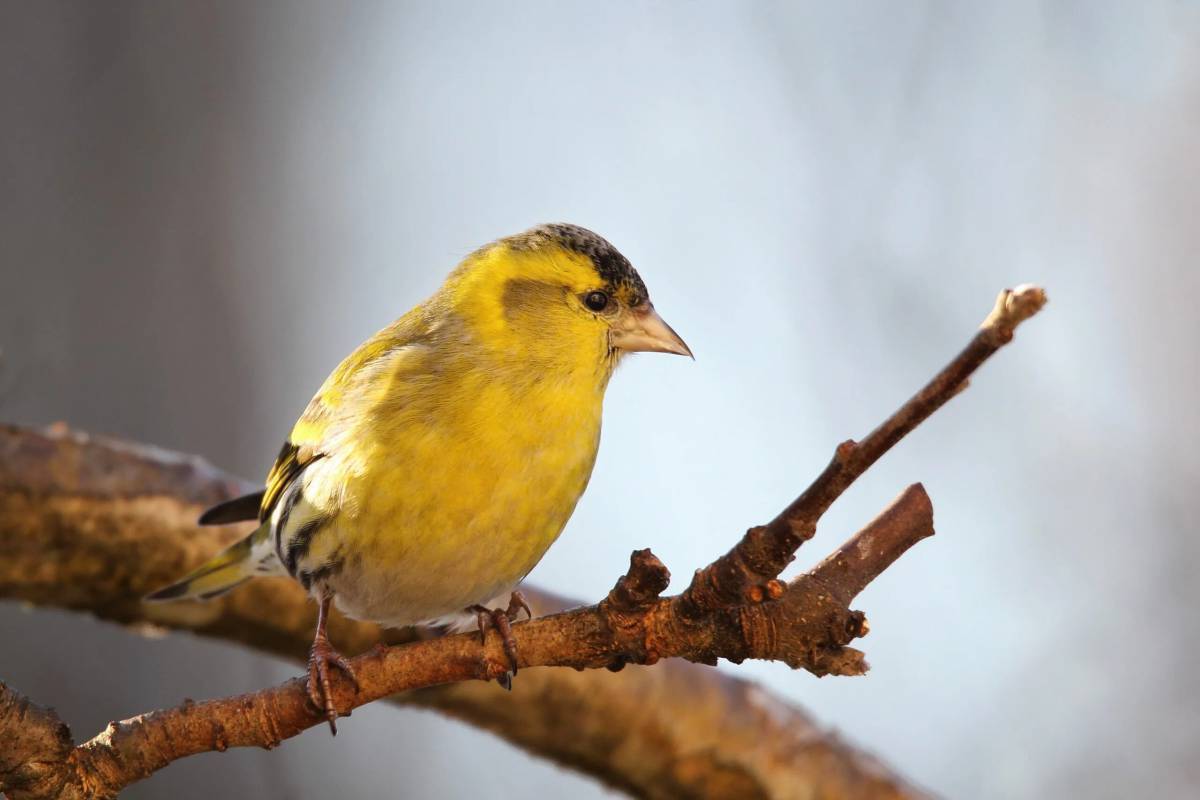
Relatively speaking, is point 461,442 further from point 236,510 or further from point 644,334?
point 236,510

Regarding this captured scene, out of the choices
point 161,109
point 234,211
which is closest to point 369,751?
point 234,211

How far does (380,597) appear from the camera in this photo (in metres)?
2.96

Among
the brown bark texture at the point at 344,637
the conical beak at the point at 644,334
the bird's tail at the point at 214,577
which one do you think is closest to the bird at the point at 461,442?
the conical beak at the point at 644,334

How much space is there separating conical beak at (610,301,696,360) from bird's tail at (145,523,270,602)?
1296 mm

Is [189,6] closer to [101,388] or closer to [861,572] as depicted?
[101,388]

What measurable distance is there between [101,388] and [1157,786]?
4.80m

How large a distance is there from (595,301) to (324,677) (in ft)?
3.86

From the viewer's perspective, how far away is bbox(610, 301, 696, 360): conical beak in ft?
10.1

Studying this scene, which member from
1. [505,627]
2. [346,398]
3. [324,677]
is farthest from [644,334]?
[324,677]

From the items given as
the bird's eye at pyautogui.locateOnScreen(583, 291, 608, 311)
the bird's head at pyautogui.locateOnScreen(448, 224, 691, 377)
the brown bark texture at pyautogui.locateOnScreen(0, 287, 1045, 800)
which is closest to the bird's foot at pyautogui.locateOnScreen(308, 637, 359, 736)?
the brown bark texture at pyautogui.locateOnScreen(0, 287, 1045, 800)

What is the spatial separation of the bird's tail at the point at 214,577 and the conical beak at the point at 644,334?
130cm

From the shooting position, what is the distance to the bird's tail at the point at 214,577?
3623mm

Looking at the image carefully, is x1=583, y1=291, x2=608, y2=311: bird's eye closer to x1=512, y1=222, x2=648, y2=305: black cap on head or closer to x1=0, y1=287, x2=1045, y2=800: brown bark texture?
x1=512, y1=222, x2=648, y2=305: black cap on head

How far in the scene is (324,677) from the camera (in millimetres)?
2434
